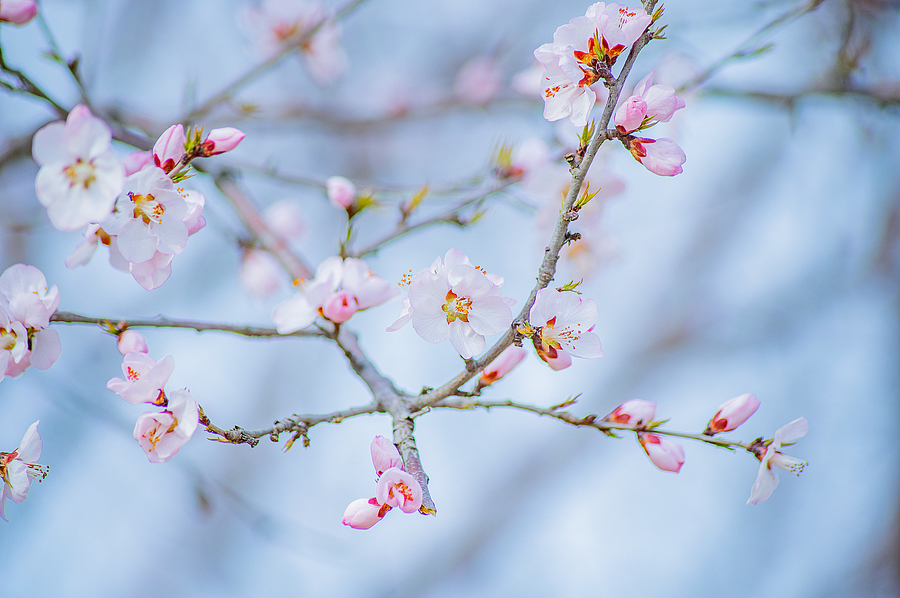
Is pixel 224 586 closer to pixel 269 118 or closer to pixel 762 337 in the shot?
pixel 269 118

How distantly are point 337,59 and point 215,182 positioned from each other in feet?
3.08

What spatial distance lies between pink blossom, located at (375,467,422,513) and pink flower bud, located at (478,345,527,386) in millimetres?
235

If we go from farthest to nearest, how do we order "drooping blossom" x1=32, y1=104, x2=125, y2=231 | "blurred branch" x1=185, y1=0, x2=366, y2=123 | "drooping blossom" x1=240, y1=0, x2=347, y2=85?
1. "drooping blossom" x1=240, y1=0, x2=347, y2=85
2. "blurred branch" x1=185, y1=0, x2=366, y2=123
3. "drooping blossom" x1=32, y1=104, x2=125, y2=231

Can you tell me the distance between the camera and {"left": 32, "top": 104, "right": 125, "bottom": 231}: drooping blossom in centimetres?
66

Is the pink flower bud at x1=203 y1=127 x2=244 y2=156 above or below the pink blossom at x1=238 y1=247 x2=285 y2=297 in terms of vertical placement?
below

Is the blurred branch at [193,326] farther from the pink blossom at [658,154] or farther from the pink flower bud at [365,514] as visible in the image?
the pink blossom at [658,154]

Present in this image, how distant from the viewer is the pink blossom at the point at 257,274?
64.7 inches

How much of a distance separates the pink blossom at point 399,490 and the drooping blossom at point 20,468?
0.52m

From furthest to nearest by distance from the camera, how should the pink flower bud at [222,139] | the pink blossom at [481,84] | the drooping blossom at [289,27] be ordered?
the pink blossom at [481,84]
the drooping blossom at [289,27]
the pink flower bud at [222,139]

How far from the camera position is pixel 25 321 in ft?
2.65

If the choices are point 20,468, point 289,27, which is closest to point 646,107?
point 20,468

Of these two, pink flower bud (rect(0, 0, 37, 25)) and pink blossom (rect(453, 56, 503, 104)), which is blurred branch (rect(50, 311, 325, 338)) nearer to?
pink flower bud (rect(0, 0, 37, 25))

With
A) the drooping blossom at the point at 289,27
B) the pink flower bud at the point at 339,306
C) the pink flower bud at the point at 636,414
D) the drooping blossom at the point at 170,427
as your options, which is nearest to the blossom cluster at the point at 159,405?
the drooping blossom at the point at 170,427

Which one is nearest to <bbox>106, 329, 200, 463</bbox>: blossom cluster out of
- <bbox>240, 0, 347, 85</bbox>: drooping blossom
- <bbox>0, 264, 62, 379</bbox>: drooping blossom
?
<bbox>0, 264, 62, 379</bbox>: drooping blossom
